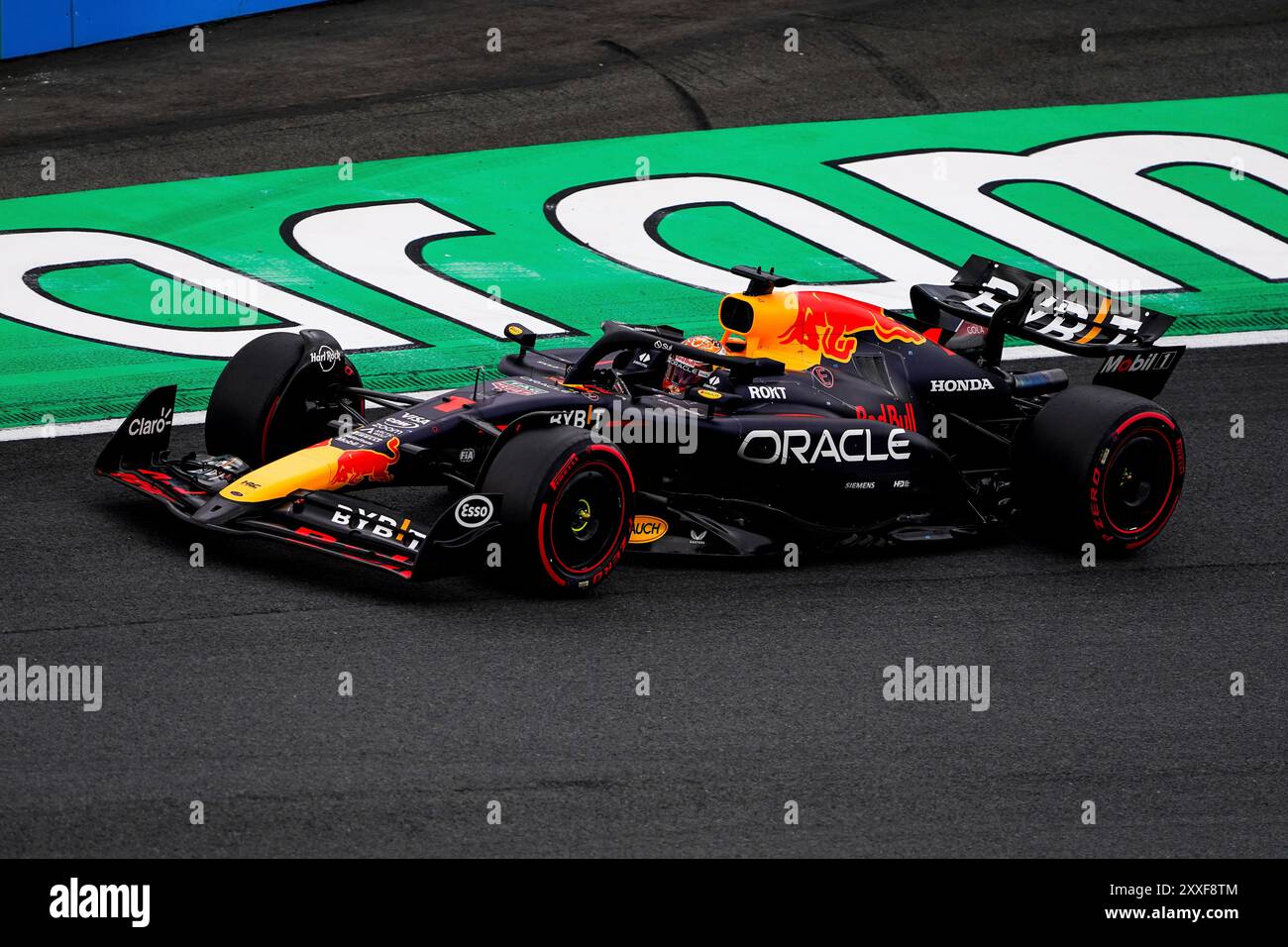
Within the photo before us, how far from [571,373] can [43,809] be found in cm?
390

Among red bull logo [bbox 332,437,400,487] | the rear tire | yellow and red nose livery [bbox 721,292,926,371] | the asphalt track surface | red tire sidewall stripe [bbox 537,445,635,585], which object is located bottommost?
the asphalt track surface

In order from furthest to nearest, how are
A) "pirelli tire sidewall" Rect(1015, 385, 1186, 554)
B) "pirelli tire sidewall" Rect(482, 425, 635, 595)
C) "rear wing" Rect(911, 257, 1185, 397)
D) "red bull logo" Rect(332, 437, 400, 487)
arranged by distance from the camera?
"rear wing" Rect(911, 257, 1185, 397) → "pirelli tire sidewall" Rect(1015, 385, 1186, 554) → "red bull logo" Rect(332, 437, 400, 487) → "pirelli tire sidewall" Rect(482, 425, 635, 595)

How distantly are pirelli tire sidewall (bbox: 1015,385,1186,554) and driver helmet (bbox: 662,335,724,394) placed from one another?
1773mm

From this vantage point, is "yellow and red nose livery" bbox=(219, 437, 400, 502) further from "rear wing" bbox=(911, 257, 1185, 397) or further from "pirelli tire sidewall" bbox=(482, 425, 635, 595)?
"rear wing" bbox=(911, 257, 1185, 397)

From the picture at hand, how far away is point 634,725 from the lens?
7.18 meters

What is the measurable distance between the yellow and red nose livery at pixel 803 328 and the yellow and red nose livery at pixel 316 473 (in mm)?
2125

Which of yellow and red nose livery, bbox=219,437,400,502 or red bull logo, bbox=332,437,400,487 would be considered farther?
red bull logo, bbox=332,437,400,487

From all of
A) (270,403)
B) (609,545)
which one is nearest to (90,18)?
(270,403)

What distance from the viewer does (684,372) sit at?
9.26 meters

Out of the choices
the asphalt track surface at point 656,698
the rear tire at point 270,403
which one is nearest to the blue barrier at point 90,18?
the asphalt track surface at point 656,698

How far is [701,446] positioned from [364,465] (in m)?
1.71

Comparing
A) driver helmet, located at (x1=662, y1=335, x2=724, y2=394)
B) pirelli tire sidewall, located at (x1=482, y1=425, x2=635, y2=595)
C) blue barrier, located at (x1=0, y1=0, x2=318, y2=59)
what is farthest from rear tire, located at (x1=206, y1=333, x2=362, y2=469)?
blue barrier, located at (x1=0, y1=0, x2=318, y2=59)

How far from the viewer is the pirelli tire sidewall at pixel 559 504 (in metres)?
8.00

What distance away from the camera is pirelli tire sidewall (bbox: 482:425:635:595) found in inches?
315
